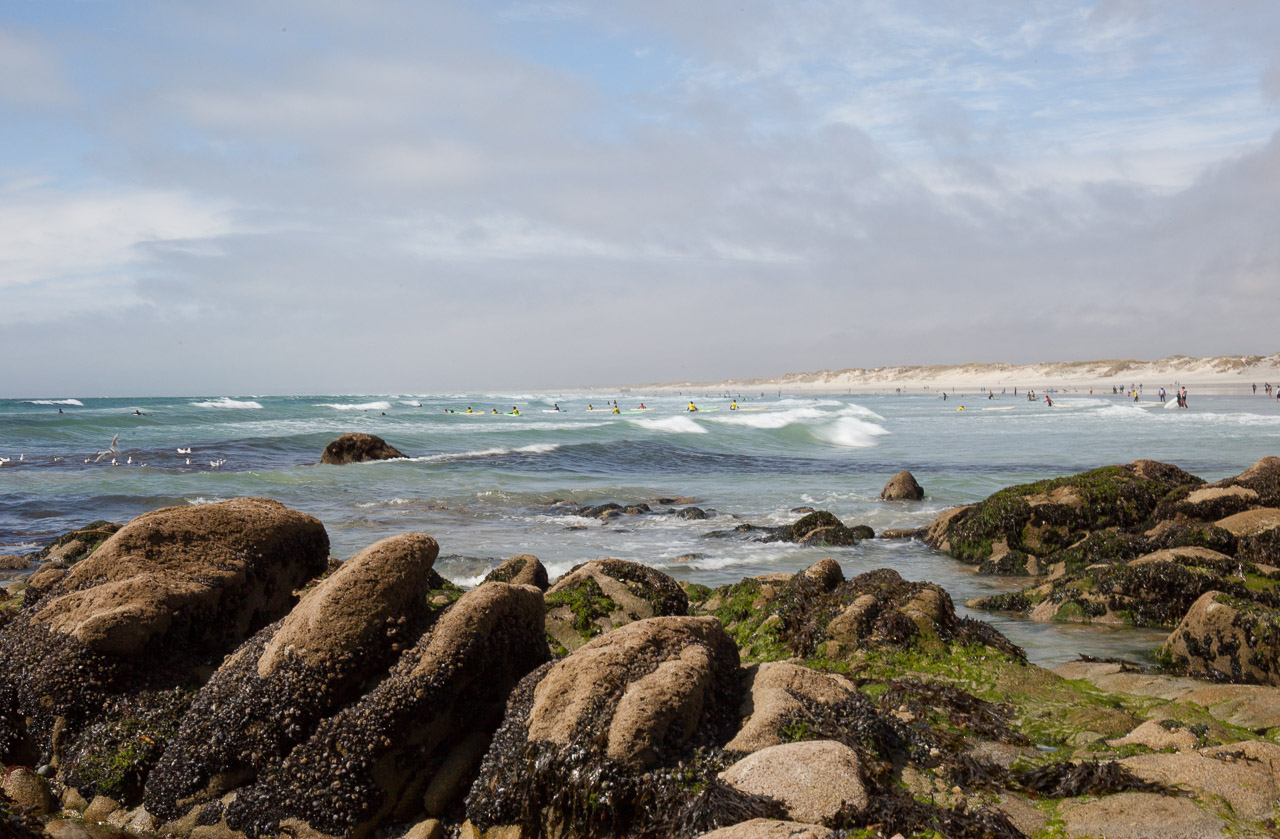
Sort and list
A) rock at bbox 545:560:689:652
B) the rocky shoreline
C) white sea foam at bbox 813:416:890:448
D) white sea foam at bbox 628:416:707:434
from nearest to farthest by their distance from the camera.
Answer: the rocky shoreline → rock at bbox 545:560:689:652 → white sea foam at bbox 813:416:890:448 → white sea foam at bbox 628:416:707:434

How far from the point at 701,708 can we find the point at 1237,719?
3.59 m

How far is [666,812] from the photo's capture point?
397cm

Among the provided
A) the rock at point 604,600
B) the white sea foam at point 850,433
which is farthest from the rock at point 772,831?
the white sea foam at point 850,433

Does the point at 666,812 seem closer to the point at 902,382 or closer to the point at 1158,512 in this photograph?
the point at 1158,512

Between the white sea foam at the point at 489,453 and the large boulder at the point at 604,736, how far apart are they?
24.2 metres

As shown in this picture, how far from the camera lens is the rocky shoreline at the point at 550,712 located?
3.96 m

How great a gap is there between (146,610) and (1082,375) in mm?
159426

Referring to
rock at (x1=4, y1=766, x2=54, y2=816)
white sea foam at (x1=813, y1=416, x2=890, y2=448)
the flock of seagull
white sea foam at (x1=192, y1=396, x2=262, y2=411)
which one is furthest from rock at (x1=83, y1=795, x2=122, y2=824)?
white sea foam at (x1=192, y1=396, x2=262, y2=411)

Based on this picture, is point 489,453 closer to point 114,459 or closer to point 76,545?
point 114,459

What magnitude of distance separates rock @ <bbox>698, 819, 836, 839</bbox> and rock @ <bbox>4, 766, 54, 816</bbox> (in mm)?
4390

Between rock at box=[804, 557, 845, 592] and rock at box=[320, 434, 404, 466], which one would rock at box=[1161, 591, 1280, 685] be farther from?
rock at box=[320, 434, 404, 466]

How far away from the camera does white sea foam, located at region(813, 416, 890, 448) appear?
38.4 m

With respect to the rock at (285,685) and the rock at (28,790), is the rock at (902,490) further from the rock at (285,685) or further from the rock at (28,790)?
the rock at (28,790)

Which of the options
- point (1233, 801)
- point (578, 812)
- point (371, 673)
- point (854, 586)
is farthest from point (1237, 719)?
point (371, 673)
